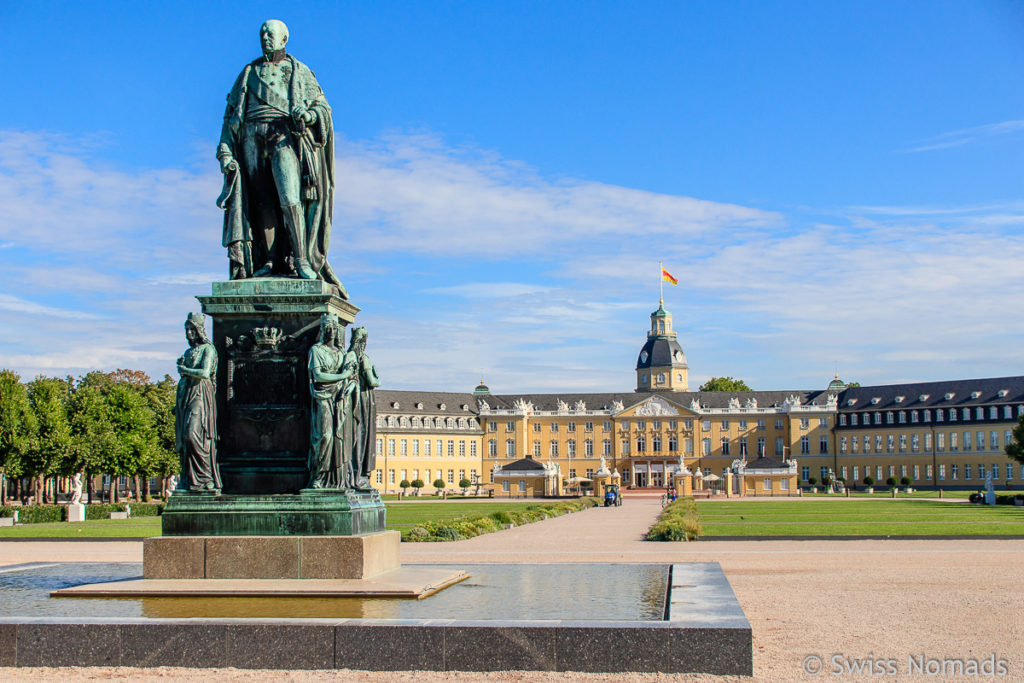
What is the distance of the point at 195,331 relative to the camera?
428 inches

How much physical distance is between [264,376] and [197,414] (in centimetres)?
77

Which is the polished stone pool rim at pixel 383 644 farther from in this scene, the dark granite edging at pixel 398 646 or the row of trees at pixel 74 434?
the row of trees at pixel 74 434

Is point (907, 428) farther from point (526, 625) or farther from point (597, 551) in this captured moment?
point (526, 625)

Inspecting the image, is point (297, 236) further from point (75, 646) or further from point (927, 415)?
point (927, 415)

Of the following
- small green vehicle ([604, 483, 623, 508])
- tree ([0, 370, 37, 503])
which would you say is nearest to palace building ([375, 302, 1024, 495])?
small green vehicle ([604, 483, 623, 508])

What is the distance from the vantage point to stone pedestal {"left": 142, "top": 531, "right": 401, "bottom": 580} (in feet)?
33.8

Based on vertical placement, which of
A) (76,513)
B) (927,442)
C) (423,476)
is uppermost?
(927,442)

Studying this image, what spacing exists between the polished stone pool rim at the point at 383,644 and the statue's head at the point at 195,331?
3.26m

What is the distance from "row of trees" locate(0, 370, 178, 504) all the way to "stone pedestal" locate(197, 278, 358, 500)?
49.7 metres

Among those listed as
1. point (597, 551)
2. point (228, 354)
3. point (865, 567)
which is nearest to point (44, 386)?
point (597, 551)

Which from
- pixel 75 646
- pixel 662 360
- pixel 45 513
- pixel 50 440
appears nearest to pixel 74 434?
pixel 50 440

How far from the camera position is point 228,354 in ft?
36.4

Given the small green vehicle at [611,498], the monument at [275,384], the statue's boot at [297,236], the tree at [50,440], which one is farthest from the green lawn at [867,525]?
the tree at [50,440]

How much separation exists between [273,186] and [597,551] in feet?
58.3
